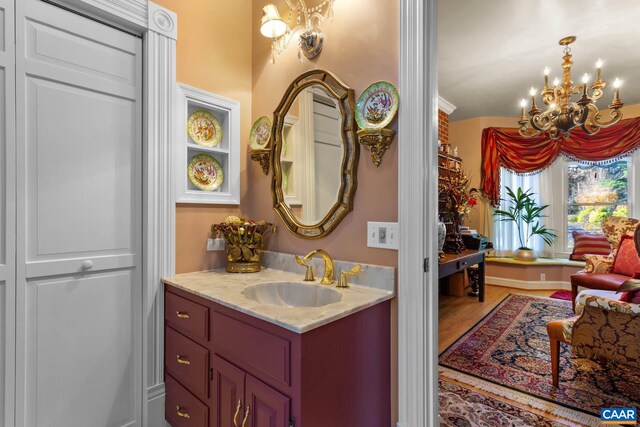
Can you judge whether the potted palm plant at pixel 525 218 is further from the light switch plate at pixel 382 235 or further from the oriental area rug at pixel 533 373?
the light switch plate at pixel 382 235

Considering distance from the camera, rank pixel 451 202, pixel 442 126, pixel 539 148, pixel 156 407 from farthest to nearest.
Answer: pixel 539 148
pixel 442 126
pixel 451 202
pixel 156 407

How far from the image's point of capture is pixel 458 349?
9.12 ft

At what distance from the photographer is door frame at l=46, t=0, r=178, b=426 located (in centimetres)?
169

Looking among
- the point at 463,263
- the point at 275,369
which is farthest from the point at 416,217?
the point at 463,263

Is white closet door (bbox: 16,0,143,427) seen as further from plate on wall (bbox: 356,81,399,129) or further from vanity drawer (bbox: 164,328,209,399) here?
plate on wall (bbox: 356,81,399,129)

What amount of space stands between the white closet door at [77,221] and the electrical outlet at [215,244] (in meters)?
0.38

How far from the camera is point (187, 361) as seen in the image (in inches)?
62.2

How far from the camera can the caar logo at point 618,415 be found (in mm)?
1810

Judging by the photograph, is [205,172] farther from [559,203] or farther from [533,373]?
[559,203]

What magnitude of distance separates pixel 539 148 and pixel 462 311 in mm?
3235

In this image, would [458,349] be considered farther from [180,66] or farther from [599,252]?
[599,252]

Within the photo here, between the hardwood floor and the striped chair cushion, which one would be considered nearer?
the hardwood floor

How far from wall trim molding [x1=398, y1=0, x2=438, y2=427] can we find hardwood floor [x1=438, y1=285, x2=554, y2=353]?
5.02 ft

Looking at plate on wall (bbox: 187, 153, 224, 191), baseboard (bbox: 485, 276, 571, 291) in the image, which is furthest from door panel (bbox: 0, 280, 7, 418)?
baseboard (bbox: 485, 276, 571, 291)
